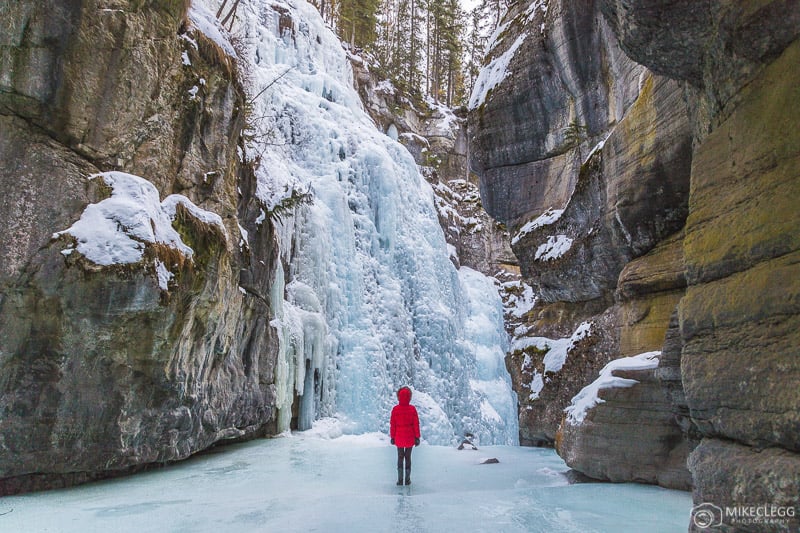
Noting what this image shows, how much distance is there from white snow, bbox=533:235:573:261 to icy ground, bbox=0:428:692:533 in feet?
19.1

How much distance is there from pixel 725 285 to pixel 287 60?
22.2 meters

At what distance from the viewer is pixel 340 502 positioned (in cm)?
579

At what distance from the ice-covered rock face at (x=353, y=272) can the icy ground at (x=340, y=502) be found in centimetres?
494

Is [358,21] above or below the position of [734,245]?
above

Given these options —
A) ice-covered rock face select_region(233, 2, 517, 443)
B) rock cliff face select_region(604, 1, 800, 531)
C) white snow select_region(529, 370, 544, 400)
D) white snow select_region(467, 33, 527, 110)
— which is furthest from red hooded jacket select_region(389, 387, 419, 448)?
white snow select_region(467, 33, 527, 110)

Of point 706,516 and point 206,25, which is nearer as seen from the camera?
point 706,516

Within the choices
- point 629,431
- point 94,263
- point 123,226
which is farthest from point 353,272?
point 94,263

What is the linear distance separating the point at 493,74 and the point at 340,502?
13.8 meters

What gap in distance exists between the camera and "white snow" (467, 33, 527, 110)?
15.4 m

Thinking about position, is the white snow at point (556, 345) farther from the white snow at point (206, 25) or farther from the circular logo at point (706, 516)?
the white snow at point (206, 25)

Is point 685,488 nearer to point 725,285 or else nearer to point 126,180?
point 725,285

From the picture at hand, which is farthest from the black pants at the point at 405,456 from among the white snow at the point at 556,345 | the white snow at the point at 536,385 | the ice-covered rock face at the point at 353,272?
the white snow at the point at 536,385

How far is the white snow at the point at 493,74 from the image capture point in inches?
607

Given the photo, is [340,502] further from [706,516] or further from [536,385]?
[536,385]
